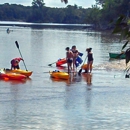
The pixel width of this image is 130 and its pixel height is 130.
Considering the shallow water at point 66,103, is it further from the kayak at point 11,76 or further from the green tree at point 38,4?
the green tree at point 38,4

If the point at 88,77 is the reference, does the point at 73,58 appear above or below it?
above

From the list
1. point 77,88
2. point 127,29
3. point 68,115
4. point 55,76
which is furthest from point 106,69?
point 127,29

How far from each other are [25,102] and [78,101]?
71.3 inches

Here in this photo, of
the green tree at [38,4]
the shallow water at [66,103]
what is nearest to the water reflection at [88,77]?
the shallow water at [66,103]

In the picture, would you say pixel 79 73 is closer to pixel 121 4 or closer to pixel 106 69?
pixel 106 69

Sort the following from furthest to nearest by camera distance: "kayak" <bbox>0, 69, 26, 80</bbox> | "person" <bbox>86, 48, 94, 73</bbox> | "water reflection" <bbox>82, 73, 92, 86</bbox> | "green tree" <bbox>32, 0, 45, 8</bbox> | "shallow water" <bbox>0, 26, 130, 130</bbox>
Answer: "green tree" <bbox>32, 0, 45, 8</bbox>, "person" <bbox>86, 48, 94, 73</bbox>, "water reflection" <bbox>82, 73, 92, 86</bbox>, "kayak" <bbox>0, 69, 26, 80</bbox>, "shallow water" <bbox>0, 26, 130, 130</bbox>

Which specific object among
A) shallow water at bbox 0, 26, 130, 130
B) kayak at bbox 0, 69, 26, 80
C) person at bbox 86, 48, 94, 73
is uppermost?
person at bbox 86, 48, 94, 73

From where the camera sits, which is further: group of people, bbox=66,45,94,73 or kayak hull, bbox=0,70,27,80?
group of people, bbox=66,45,94,73

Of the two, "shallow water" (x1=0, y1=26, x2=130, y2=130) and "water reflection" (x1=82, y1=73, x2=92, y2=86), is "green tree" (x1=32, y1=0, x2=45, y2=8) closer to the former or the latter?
"water reflection" (x1=82, y1=73, x2=92, y2=86)

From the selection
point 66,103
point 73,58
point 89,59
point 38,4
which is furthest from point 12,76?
point 38,4

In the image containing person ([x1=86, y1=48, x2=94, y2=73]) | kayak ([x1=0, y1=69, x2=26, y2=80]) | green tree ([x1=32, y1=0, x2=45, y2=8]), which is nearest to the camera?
kayak ([x1=0, y1=69, x2=26, y2=80])

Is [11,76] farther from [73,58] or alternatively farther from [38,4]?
[38,4]

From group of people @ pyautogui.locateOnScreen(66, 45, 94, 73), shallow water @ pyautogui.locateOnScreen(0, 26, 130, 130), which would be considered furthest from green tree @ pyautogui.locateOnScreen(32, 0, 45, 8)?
shallow water @ pyautogui.locateOnScreen(0, 26, 130, 130)

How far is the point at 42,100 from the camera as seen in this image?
1476cm
